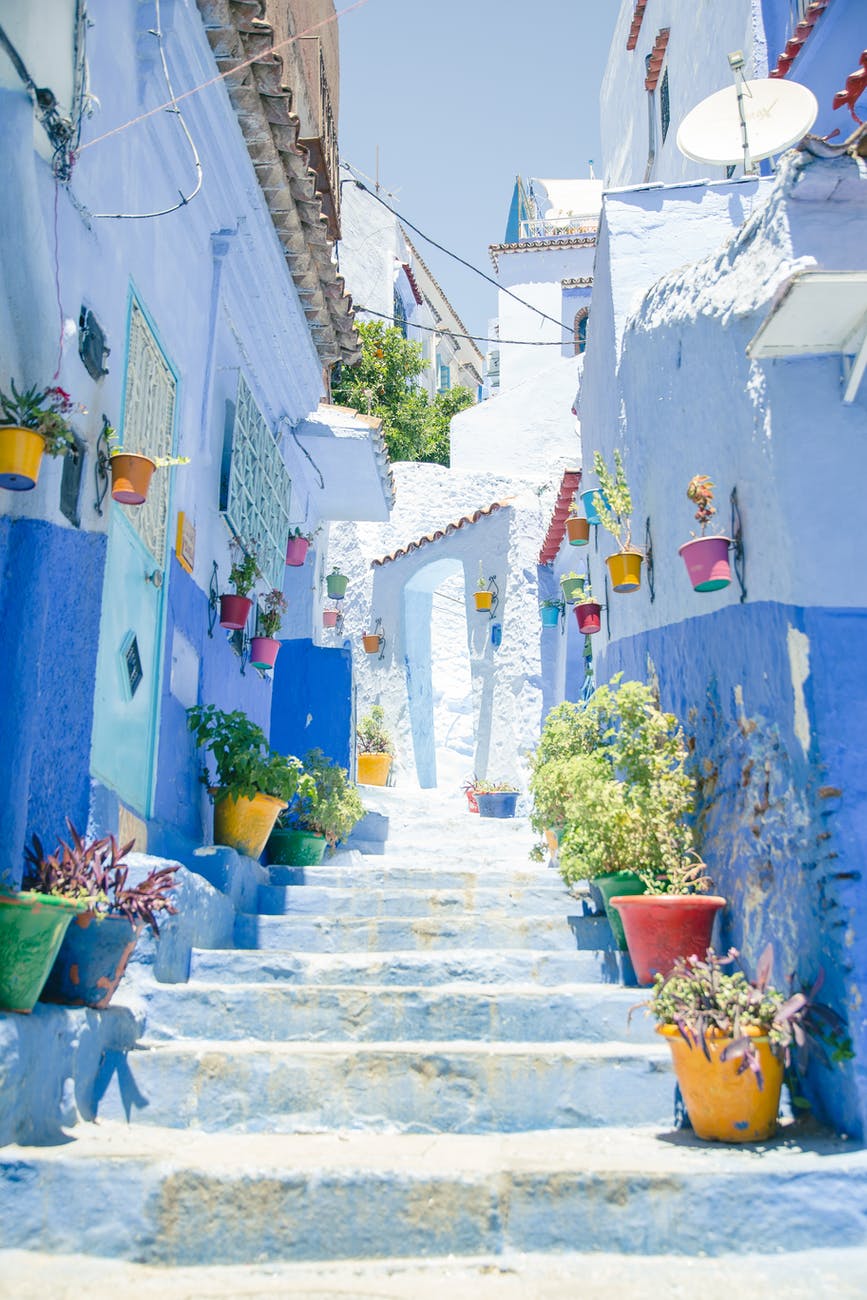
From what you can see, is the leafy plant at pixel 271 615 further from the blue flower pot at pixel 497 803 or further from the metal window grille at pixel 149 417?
the blue flower pot at pixel 497 803

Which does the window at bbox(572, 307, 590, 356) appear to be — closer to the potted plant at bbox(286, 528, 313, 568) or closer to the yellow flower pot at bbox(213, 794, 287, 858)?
the potted plant at bbox(286, 528, 313, 568)

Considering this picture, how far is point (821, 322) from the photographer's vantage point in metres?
4.61

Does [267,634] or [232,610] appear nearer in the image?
[232,610]

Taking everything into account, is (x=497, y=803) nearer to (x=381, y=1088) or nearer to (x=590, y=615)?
(x=590, y=615)

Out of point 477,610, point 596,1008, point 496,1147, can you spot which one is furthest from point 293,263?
point 477,610

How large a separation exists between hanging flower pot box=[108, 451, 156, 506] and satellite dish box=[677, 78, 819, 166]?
15.8 ft

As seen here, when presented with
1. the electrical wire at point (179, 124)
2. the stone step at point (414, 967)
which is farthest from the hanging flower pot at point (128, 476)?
the stone step at point (414, 967)

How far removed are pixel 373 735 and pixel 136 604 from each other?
10287 mm

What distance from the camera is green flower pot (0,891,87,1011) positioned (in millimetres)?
3883

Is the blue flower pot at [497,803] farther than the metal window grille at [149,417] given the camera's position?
Yes

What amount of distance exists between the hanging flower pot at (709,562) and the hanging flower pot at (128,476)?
8.20 ft

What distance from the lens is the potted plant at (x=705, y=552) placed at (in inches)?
207

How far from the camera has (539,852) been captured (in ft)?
24.7

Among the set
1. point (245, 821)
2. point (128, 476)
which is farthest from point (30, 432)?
point (245, 821)
